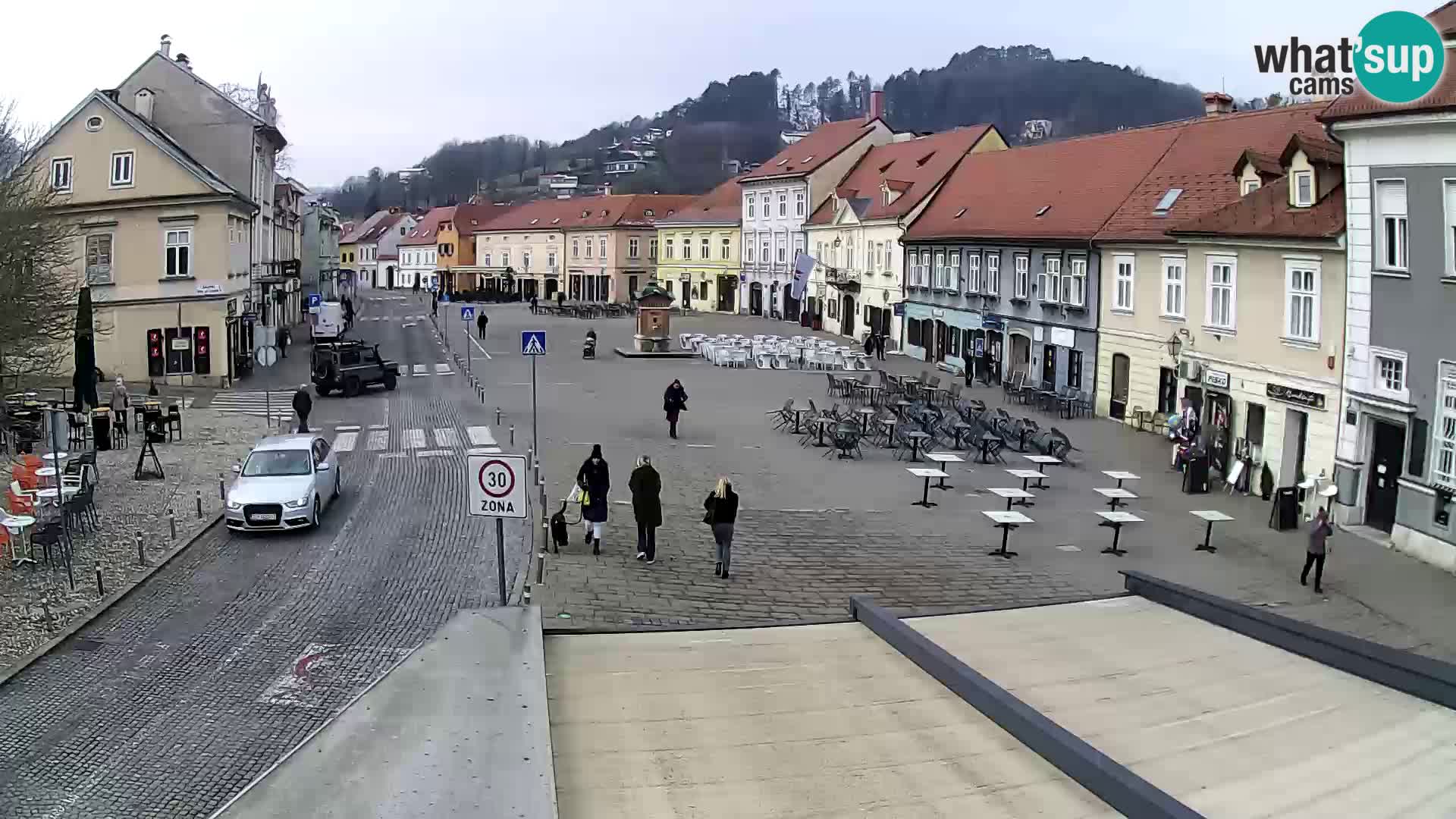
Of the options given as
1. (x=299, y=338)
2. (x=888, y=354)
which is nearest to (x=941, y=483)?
(x=888, y=354)

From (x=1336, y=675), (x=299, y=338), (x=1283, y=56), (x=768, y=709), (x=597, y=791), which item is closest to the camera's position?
(x=597, y=791)

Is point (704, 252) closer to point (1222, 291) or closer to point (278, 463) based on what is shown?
point (1222, 291)

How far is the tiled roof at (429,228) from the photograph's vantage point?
5098 inches

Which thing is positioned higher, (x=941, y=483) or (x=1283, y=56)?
(x=1283, y=56)

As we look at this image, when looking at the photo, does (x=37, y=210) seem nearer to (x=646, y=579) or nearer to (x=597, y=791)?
(x=646, y=579)

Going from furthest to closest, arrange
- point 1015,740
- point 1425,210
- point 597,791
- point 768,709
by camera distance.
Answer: point 1425,210, point 768,709, point 1015,740, point 597,791

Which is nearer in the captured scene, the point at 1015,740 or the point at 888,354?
the point at 1015,740

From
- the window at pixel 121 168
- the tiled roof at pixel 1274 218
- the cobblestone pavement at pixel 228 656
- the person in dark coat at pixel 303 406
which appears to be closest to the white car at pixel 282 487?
the cobblestone pavement at pixel 228 656

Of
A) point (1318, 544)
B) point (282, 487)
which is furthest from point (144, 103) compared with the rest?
point (1318, 544)

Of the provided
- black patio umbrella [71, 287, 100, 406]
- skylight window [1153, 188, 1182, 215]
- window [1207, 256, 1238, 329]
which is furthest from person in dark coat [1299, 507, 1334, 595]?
black patio umbrella [71, 287, 100, 406]

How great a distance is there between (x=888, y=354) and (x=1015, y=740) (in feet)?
157

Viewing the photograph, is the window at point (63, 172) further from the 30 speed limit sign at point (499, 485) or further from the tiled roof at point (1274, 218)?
the tiled roof at point (1274, 218)

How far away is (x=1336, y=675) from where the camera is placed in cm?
898

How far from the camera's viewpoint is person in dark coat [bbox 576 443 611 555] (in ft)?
59.8
